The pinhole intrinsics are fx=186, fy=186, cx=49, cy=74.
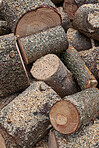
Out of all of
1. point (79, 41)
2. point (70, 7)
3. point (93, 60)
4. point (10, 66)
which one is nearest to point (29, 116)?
point (10, 66)

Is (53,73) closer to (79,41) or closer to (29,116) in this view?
(29,116)

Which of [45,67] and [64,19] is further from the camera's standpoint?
[64,19]

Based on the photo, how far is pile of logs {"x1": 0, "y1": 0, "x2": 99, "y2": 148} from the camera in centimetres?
177

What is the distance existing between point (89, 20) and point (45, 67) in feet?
3.22

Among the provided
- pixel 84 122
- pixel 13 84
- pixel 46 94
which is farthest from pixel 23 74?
pixel 84 122

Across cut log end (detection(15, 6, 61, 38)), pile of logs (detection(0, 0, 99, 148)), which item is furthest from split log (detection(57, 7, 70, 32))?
cut log end (detection(15, 6, 61, 38))

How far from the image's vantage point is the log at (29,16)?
87.4 inches

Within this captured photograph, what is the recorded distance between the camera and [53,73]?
2.08 meters

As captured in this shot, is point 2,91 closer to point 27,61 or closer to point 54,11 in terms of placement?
point 27,61

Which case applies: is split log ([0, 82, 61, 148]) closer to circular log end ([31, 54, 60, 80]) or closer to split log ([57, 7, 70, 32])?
circular log end ([31, 54, 60, 80])

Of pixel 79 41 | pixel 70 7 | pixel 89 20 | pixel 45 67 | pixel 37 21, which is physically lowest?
pixel 79 41

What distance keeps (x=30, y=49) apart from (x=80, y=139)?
113 centimetres

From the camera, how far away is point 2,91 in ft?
6.70

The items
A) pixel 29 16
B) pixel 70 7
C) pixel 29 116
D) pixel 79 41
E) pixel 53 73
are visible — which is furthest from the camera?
pixel 70 7
